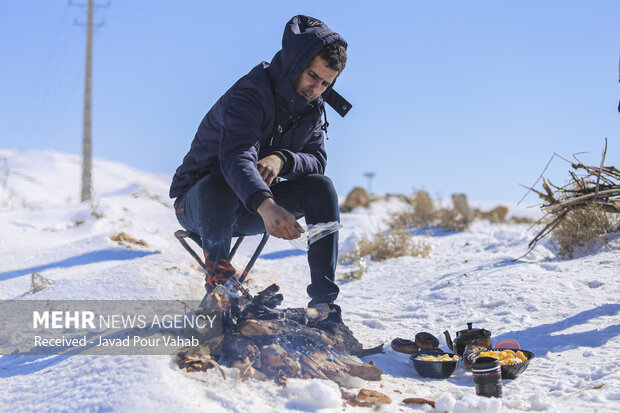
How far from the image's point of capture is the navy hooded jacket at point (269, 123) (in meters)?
2.62

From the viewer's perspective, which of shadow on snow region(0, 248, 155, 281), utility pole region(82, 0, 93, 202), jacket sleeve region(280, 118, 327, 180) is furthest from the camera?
utility pole region(82, 0, 93, 202)

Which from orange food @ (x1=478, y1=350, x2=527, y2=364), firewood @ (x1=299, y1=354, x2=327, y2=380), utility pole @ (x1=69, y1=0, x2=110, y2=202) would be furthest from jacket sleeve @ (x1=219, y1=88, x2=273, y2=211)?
utility pole @ (x1=69, y1=0, x2=110, y2=202)

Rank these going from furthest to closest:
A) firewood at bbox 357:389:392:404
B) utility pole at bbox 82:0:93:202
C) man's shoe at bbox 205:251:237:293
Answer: utility pole at bbox 82:0:93:202, man's shoe at bbox 205:251:237:293, firewood at bbox 357:389:392:404

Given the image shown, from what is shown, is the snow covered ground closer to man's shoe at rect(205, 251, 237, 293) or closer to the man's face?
man's shoe at rect(205, 251, 237, 293)

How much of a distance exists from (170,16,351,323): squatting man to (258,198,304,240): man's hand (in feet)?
0.69

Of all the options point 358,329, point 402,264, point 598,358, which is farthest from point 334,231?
point 402,264

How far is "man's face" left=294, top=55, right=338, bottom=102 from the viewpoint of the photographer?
9.07 feet

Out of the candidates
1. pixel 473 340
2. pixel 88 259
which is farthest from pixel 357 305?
pixel 88 259

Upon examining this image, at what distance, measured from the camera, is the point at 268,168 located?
268cm

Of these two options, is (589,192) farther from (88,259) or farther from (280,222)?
(88,259)

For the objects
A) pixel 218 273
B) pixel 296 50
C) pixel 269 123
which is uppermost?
pixel 296 50

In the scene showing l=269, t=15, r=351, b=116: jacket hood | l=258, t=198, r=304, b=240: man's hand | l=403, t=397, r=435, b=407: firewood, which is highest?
l=269, t=15, r=351, b=116: jacket hood

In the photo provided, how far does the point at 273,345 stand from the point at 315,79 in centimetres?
130

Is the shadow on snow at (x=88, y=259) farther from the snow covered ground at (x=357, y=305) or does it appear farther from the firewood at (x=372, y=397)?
the firewood at (x=372, y=397)
